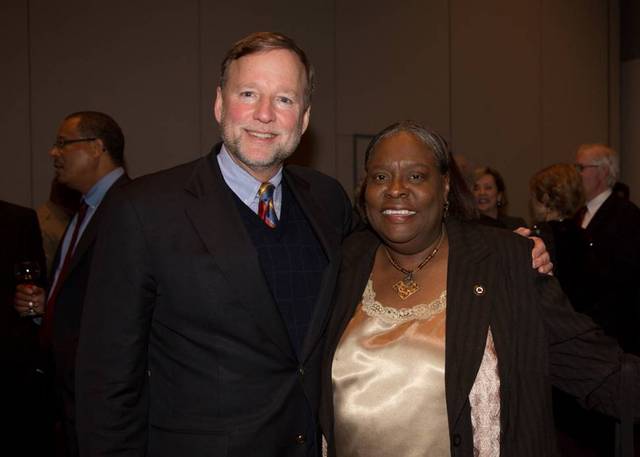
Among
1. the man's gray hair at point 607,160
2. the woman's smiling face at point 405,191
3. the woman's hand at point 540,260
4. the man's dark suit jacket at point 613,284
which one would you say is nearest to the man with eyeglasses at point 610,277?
the man's dark suit jacket at point 613,284

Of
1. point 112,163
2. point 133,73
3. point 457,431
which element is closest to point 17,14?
point 133,73

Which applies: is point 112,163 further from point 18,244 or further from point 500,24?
point 500,24

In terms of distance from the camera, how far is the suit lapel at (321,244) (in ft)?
5.78

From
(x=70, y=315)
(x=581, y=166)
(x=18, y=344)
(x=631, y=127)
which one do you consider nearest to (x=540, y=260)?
(x=70, y=315)

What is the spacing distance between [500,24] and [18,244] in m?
6.09

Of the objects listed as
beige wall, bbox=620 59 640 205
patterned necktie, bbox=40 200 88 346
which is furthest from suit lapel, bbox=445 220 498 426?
beige wall, bbox=620 59 640 205

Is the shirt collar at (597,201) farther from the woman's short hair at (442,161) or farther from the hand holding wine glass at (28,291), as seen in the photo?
the hand holding wine glass at (28,291)

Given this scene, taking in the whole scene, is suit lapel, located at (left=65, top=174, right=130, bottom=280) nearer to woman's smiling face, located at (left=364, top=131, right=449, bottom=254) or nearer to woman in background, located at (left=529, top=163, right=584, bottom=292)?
woman's smiling face, located at (left=364, top=131, right=449, bottom=254)

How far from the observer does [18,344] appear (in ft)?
9.57

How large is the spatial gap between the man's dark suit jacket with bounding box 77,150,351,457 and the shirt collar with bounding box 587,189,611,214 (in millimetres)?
3337

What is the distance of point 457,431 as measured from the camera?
170 centimetres

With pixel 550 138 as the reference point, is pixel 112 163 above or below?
below

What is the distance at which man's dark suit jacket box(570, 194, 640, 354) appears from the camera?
3.67 metres

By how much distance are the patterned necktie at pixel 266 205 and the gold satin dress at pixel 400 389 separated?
44 cm
